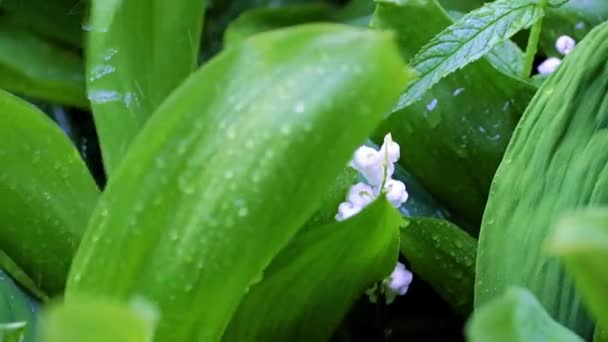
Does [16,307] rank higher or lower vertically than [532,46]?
lower

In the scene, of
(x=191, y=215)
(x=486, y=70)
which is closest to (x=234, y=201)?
(x=191, y=215)

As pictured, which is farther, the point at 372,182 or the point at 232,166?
the point at 372,182

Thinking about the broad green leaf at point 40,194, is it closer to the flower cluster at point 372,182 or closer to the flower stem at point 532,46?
the flower cluster at point 372,182

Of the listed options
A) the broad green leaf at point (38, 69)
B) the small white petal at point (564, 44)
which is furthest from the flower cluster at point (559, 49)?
the broad green leaf at point (38, 69)

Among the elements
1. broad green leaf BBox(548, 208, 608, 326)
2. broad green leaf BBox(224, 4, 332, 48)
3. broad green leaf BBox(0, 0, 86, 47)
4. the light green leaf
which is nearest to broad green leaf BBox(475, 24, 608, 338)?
the light green leaf

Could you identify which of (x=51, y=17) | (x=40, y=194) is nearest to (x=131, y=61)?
(x=40, y=194)

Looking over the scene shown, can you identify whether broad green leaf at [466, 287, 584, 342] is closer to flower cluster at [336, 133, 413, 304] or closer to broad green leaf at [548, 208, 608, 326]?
broad green leaf at [548, 208, 608, 326]

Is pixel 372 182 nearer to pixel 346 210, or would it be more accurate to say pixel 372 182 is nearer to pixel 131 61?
pixel 346 210
